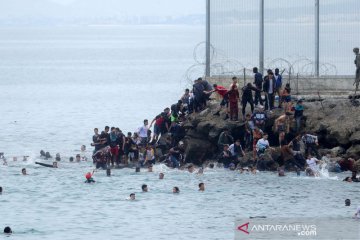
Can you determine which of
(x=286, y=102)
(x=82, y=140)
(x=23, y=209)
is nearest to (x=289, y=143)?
(x=286, y=102)

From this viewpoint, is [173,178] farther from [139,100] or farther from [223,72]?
[139,100]

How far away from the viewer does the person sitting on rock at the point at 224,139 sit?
46.2 meters

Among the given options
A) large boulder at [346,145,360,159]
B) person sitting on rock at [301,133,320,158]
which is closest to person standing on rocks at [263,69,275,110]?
person sitting on rock at [301,133,320,158]

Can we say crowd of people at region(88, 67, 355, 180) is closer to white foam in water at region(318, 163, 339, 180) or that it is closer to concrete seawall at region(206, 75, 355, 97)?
white foam in water at region(318, 163, 339, 180)

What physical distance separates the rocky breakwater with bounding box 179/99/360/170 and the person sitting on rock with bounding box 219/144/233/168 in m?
0.69

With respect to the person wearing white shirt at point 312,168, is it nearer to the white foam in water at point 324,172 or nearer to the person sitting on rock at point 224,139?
the white foam in water at point 324,172

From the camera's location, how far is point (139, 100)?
10188cm

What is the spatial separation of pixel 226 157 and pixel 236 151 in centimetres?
48

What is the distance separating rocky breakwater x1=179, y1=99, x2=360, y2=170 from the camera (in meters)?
45.6

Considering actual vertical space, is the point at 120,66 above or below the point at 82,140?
above

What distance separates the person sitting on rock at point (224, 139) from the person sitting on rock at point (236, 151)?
1.68ft

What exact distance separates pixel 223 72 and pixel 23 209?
615 inches

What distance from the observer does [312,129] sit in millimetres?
46375

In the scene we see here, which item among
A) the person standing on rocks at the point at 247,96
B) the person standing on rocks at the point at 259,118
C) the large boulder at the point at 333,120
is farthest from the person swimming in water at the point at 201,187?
the large boulder at the point at 333,120
